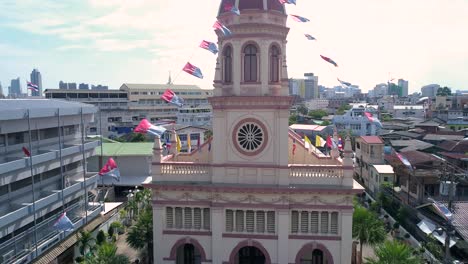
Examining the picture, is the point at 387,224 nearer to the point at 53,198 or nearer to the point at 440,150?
the point at 440,150

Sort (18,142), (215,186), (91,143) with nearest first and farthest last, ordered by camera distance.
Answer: (215,186), (18,142), (91,143)

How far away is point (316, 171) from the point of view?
25.7 metres

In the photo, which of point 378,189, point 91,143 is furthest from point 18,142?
point 378,189

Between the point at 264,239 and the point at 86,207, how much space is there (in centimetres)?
1694

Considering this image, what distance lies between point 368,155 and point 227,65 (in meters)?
35.2

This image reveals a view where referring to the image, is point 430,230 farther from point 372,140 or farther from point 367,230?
point 372,140

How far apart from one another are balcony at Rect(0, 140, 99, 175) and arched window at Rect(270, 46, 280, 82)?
1829 centimetres

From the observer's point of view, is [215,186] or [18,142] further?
[18,142]

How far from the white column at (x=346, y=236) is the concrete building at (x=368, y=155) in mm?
29654

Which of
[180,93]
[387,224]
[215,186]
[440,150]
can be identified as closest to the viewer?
[215,186]

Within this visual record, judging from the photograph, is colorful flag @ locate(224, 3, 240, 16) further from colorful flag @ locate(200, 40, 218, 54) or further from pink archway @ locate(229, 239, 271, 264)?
pink archway @ locate(229, 239, 271, 264)

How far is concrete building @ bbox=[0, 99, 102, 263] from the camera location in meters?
26.0

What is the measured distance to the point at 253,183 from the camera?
25922 mm

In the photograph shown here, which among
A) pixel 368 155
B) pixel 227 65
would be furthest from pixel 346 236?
pixel 368 155
